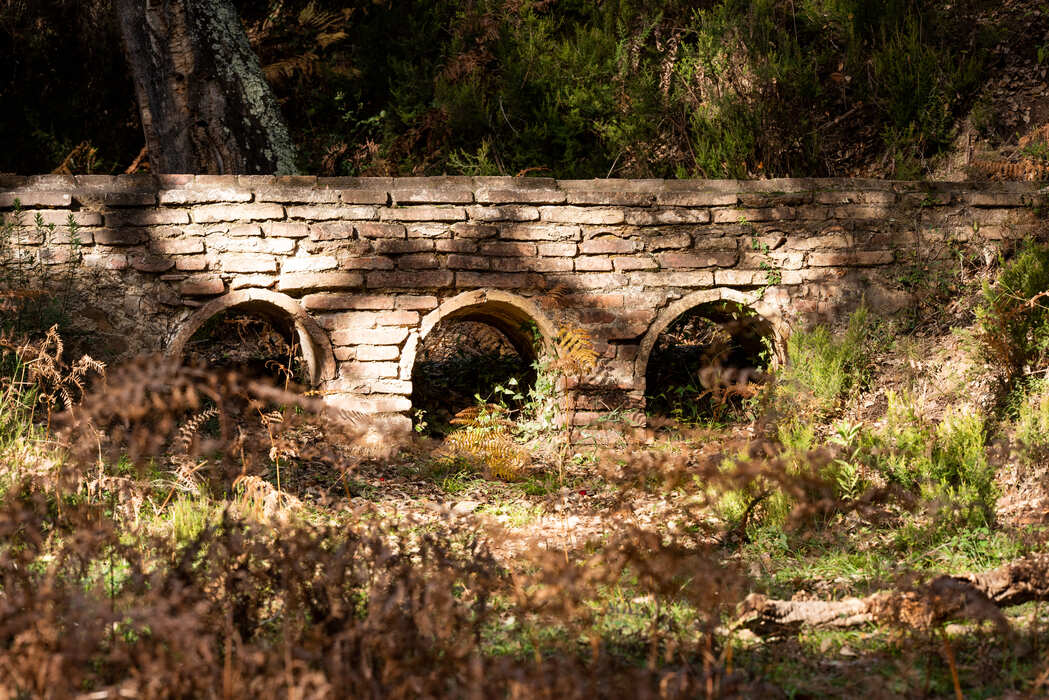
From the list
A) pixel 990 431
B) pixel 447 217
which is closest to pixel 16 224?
pixel 447 217

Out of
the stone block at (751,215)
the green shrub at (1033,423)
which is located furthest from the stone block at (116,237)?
the green shrub at (1033,423)

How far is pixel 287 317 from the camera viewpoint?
5.77 m

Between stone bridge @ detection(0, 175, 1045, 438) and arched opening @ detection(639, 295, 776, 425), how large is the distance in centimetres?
16

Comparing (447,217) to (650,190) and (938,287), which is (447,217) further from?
(938,287)

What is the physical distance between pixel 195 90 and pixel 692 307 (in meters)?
4.61

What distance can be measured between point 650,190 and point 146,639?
437cm

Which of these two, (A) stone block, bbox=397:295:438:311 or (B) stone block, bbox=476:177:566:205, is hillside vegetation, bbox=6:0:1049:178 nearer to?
(B) stone block, bbox=476:177:566:205

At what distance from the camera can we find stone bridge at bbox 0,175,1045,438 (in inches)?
219

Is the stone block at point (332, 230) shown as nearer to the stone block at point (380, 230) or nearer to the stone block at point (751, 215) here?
the stone block at point (380, 230)

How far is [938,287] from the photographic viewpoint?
6051 millimetres

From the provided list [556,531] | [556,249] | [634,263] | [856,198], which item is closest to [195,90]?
[556,249]

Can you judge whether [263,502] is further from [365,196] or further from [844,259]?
[844,259]

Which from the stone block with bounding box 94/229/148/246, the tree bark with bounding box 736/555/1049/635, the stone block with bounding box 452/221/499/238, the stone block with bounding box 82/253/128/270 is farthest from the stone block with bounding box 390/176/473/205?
the tree bark with bounding box 736/555/1049/635

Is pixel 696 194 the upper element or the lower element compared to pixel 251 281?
upper
